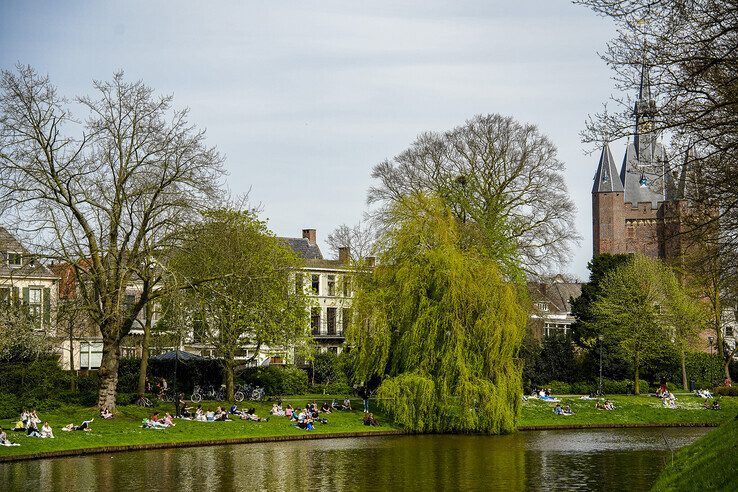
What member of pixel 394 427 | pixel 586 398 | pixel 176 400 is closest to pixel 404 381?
pixel 394 427

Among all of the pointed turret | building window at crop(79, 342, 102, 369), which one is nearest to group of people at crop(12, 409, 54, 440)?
building window at crop(79, 342, 102, 369)

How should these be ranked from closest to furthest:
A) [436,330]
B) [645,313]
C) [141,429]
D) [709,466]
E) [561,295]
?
[709,466], [141,429], [436,330], [645,313], [561,295]

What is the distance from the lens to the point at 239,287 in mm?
50469

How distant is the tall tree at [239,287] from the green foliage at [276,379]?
160 inches

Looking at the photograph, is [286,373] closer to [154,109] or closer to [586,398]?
[586,398]

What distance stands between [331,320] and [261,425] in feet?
133

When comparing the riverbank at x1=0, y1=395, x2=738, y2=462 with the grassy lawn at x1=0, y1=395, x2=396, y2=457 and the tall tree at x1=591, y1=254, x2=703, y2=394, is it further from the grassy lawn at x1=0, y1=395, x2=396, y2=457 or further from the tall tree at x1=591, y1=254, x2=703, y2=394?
the tall tree at x1=591, y1=254, x2=703, y2=394

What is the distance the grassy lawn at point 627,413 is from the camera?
52.5m

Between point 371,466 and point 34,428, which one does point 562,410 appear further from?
point 34,428

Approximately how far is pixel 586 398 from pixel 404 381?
18.3m

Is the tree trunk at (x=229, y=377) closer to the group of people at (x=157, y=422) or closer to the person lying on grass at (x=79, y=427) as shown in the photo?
the group of people at (x=157, y=422)

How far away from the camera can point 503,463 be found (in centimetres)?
3469

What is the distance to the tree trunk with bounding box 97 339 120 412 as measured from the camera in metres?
42.9

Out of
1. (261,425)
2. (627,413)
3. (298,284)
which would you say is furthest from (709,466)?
(298,284)
